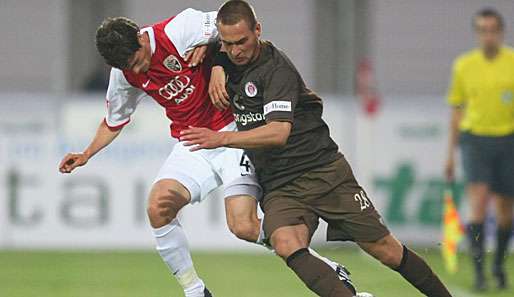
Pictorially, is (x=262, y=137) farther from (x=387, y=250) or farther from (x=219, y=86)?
(x=387, y=250)

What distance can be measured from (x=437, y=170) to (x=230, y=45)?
7.40 meters

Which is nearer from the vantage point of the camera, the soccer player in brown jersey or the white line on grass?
the soccer player in brown jersey

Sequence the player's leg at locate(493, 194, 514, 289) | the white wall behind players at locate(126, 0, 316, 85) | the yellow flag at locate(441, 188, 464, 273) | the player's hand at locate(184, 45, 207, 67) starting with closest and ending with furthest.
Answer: the player's hand at locate(184, 45, 207, 67) → the player's leg at locate(493, 194, 514, 289) → the yellow flag at locate(441, 188, 464, 273) → the white wall behind players at locate(126, 0, 316, 85)

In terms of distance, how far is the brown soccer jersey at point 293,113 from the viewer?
803 centimetres

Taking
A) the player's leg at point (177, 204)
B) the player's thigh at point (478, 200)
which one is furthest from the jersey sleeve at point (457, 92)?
the player's leg at point (177, 204)

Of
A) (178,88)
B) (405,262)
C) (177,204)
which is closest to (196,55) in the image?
(178,88)

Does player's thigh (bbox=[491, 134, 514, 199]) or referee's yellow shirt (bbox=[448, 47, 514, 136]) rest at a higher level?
referee's yellow shirt (bbox=[448, 47, 514, 136])

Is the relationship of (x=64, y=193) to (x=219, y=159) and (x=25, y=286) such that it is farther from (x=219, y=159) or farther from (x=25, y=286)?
(x=219, y=159)

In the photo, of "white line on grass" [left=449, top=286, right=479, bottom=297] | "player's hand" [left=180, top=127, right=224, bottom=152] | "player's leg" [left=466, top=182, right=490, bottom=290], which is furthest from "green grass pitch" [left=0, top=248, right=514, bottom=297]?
"player's hand" [left=180, top=127, right=224, bottom=152]

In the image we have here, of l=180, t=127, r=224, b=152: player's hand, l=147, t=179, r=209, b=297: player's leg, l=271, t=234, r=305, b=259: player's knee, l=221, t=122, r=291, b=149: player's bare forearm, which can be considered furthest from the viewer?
l=147, t=179, r=209, b=297: player's leg

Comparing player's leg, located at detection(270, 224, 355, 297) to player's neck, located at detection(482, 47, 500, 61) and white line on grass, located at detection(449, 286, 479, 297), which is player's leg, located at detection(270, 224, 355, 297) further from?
player's neck, located at detection(482, 47, 500, 61)

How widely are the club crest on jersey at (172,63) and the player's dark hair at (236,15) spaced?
0.80 m

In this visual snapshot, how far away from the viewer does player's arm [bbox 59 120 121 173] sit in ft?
29.2

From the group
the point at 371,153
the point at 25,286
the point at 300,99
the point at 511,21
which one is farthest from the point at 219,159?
the point at 511,21
